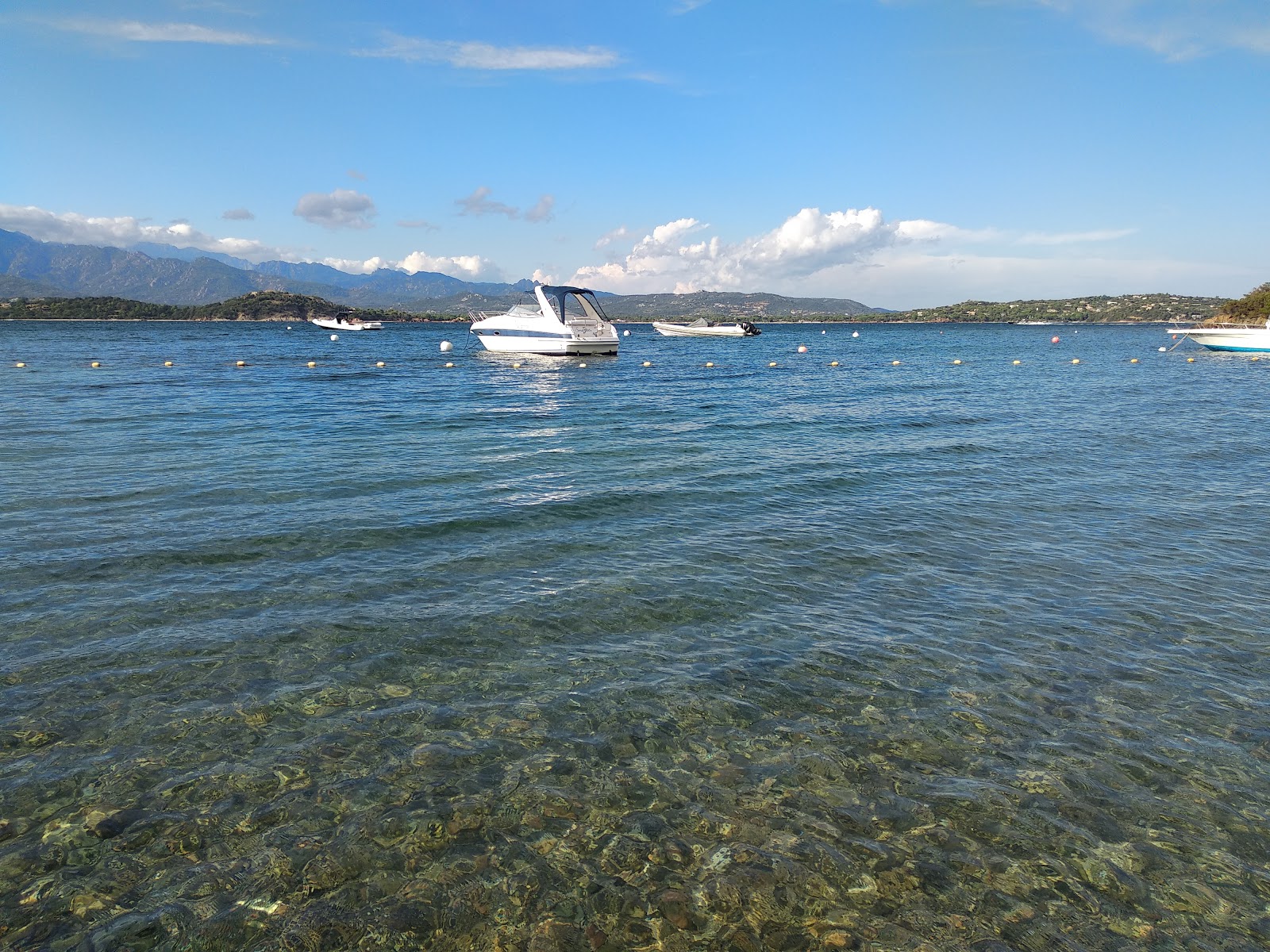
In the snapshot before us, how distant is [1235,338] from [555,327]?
195 feet

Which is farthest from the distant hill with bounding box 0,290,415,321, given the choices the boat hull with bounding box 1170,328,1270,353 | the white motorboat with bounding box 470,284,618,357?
the boat hull with bounding box 1170,328,1270,353

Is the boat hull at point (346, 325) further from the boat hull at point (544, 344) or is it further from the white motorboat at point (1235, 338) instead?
the white motorboat at point (1235, 338)

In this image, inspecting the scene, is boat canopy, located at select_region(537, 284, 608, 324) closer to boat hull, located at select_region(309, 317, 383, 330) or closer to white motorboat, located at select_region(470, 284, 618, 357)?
white motorboat, located at select_region(470, 284, 618, 357)

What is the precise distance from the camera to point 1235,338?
59.2m

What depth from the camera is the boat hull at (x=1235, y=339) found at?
56281 millimetres

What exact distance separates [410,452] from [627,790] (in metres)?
16.2

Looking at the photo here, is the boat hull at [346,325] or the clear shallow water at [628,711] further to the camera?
the boat hull at [346,325]

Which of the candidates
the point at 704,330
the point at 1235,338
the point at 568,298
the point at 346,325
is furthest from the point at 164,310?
the point at 1235,338

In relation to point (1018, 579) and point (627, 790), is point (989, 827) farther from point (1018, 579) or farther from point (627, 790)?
point (1018, 579)

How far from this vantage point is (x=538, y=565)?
1101cm

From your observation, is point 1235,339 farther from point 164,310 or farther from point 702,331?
point 164,310

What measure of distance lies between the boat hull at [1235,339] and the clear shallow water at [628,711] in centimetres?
5542

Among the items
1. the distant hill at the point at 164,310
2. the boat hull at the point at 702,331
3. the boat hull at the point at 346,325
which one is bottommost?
the boat hull at the point at 702,331

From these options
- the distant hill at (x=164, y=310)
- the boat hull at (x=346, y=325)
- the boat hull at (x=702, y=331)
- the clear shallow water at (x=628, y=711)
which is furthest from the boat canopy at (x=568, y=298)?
the distant hill at (x=164, y=310)
